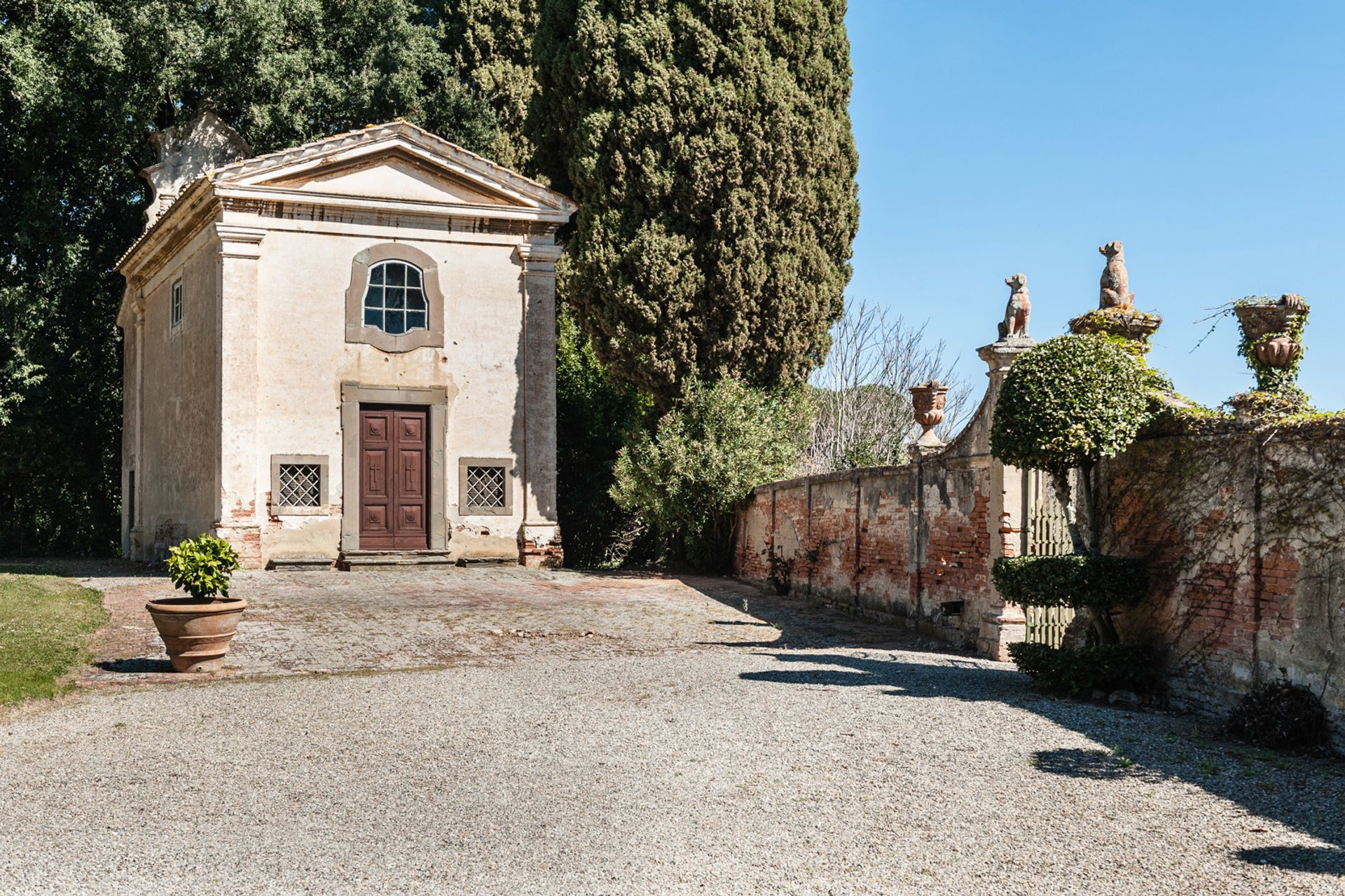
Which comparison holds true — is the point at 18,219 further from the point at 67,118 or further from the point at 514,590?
the point at 514,590

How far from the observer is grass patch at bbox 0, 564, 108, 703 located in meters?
9.11

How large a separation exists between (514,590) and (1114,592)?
9115 mm

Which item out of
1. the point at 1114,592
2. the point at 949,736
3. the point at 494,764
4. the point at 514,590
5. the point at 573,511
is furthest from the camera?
the point at 573,511

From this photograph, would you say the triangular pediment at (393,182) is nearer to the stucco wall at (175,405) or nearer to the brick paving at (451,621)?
the stucco wall at (175,405)

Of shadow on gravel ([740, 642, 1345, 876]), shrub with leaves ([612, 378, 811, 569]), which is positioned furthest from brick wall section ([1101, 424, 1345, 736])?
shrub with leaves ([612, 378, 811, 569])

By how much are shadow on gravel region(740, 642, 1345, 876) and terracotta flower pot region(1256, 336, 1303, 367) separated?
268 cm

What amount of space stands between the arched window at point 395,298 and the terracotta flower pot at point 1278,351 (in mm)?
13629

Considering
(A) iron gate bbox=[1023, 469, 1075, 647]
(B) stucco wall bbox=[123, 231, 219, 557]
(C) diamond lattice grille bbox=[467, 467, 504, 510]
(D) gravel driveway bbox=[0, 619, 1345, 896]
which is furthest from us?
(C) diamond lattice grille bbox=[467, 467, 504, 510]

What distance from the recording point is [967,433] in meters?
12.4

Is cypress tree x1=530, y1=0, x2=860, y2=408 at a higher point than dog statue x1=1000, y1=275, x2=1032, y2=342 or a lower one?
higher

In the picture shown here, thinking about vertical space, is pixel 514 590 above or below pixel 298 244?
below

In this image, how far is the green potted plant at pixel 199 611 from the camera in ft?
32.4

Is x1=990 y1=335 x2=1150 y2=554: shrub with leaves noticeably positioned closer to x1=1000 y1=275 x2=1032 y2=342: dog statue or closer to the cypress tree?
x1=1000 y1=275 x2=1032 y2=342: dog statue

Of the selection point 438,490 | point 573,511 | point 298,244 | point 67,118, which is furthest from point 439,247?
point 67,118
